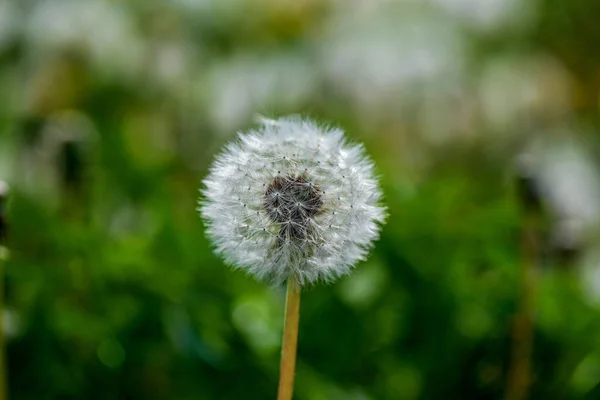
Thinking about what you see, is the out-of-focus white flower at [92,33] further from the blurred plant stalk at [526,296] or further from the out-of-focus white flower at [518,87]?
the blurred plant stalk at [526,296]

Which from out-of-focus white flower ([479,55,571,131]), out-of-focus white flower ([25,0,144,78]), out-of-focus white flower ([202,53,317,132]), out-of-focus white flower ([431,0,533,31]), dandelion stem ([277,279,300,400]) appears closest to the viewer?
dandelion stem ([277,279,300,400])

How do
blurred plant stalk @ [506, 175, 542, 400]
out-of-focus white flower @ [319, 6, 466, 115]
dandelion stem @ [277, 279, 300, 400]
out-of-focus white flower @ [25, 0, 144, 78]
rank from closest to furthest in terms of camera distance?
1. dandelion stem @ [277, 279, 300, 400]
2. blurred plant stalk @ [506, 175, 542, 400]
3. out-of-focus white flower @ [25, 0, 144, 78]
4. out-of-focus white flower @ [319, 6, 466, 115]

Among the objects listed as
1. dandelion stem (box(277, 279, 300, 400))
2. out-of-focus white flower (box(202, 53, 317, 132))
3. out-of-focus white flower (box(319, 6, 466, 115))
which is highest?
out-of-focus white flower (box(319, 6, 466, 115))

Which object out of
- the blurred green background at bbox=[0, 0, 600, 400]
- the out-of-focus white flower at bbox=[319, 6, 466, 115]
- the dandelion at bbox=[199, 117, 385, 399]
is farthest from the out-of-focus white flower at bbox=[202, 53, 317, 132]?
the dandelion at bbox=[199, 117, 385, 399]

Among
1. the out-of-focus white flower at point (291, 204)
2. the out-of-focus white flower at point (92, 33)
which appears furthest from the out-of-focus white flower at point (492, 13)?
the out-of-focus white flower at point (291, 204)

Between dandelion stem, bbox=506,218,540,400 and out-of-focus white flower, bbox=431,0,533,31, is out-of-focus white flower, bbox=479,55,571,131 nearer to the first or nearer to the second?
out-of-focus white flower, bbox=431,0,533,31

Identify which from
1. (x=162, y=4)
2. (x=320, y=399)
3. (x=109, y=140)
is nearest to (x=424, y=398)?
(x=320, y=399)

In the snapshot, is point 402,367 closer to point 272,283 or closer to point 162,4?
point 272,283

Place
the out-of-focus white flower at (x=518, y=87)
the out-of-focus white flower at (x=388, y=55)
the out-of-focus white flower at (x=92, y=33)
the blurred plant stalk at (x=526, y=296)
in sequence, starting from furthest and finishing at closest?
A: 1. the out-of-focus white flower at (x=518, y=87)
2. the out-of-focus white flower at (x=388, y=55)
3. the out-of-focus white flower at (x=92, y=33)
4. the blurred plant stalk at (x=526, y=296)

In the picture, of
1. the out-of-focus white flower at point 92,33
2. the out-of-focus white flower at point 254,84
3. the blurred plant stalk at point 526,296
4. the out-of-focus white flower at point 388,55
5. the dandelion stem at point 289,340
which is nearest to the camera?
the dandelion stem at point 289,340
